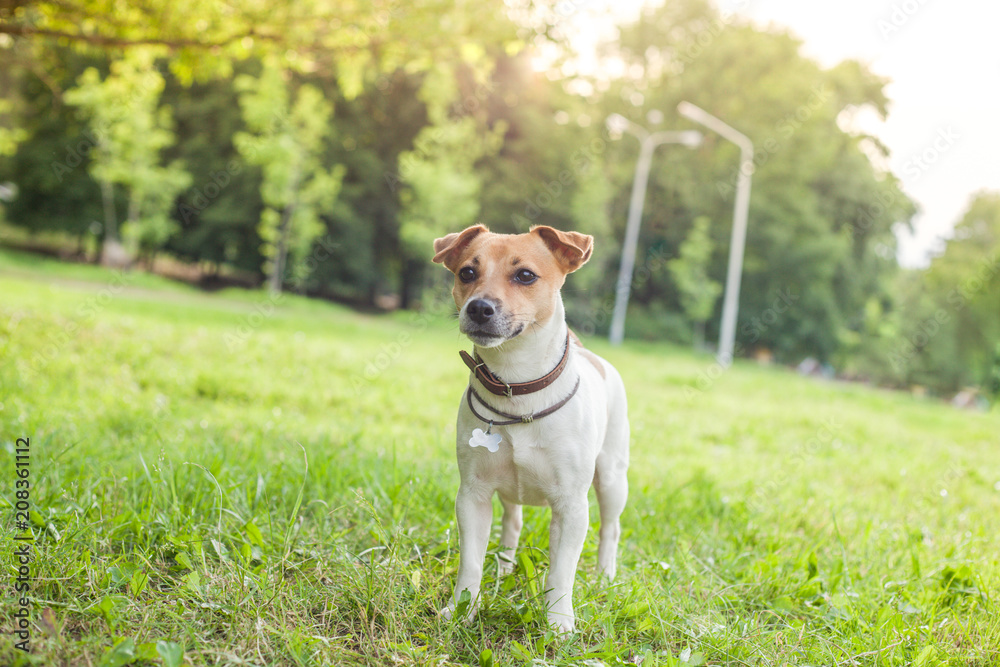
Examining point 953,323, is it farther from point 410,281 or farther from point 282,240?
point 282,240

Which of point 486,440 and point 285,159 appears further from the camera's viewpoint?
point 285,159

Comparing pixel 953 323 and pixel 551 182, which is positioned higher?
pixel 551 182

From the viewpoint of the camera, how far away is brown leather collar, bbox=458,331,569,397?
8.34ft

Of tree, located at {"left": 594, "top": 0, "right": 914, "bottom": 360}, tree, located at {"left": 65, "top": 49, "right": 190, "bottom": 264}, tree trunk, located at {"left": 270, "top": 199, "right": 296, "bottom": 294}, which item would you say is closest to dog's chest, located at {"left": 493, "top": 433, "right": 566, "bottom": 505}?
tree trunk, located at {"left": 270, "top": 199, "right": 296, "bottom": 294}

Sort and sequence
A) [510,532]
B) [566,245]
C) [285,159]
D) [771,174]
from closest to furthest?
1. [566,245]
2. [510,532]
3. [285,159]
4. [771,174]

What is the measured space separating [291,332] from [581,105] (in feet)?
70.0

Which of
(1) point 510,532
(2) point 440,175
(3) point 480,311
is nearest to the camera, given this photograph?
(3) point 480,311

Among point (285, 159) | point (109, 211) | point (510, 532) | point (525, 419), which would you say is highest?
point (285, 159)

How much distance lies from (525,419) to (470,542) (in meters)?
0.55

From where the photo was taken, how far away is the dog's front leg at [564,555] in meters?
2.59

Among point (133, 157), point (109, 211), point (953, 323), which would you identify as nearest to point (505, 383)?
point (133, 157)

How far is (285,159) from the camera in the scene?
2130 cm

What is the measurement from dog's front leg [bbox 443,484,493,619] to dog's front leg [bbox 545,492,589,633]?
0.29 metres

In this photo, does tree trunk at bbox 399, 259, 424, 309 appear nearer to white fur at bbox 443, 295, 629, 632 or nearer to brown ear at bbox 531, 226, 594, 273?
brown ear at bbox 531, 226, 594, 273
